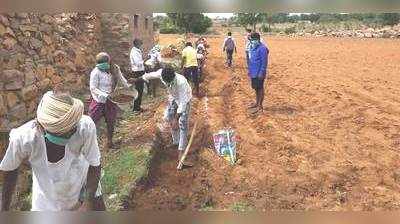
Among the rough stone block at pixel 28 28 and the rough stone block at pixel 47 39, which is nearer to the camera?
the rough stone block at pixel 28 28

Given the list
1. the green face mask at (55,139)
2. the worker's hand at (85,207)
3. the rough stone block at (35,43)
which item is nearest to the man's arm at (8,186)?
the green face mask at (55,139)

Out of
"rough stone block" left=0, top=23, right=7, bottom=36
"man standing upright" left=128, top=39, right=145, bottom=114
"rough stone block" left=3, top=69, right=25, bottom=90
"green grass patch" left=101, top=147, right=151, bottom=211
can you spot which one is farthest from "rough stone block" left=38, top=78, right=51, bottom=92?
"man standing upright" left=128, top=39, right=145, bottom=114

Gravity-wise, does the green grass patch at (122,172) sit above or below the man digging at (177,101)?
below

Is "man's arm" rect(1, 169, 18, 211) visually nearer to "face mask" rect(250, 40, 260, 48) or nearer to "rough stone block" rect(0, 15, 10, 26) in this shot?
"rough stone block" rect(0, 15, 10, 26)

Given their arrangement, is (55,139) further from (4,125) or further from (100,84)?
(100,84)

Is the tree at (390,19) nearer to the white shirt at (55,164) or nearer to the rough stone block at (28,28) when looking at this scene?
the white shirt at (55,164)

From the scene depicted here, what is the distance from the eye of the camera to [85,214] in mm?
2779

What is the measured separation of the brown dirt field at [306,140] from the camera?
17.1ft

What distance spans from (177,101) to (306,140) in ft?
4.81

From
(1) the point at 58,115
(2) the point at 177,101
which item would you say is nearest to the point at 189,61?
(2) the point at 177,101

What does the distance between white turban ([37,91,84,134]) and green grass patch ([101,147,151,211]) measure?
2003 millimetres

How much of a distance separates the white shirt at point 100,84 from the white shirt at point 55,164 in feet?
7.21

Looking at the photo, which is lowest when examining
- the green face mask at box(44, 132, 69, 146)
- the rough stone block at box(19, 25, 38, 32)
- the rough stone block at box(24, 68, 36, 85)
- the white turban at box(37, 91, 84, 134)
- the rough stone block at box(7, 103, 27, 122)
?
the rough stone block at box(7, 103, 27, 122)

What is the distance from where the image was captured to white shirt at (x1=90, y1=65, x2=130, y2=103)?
4945 mm
